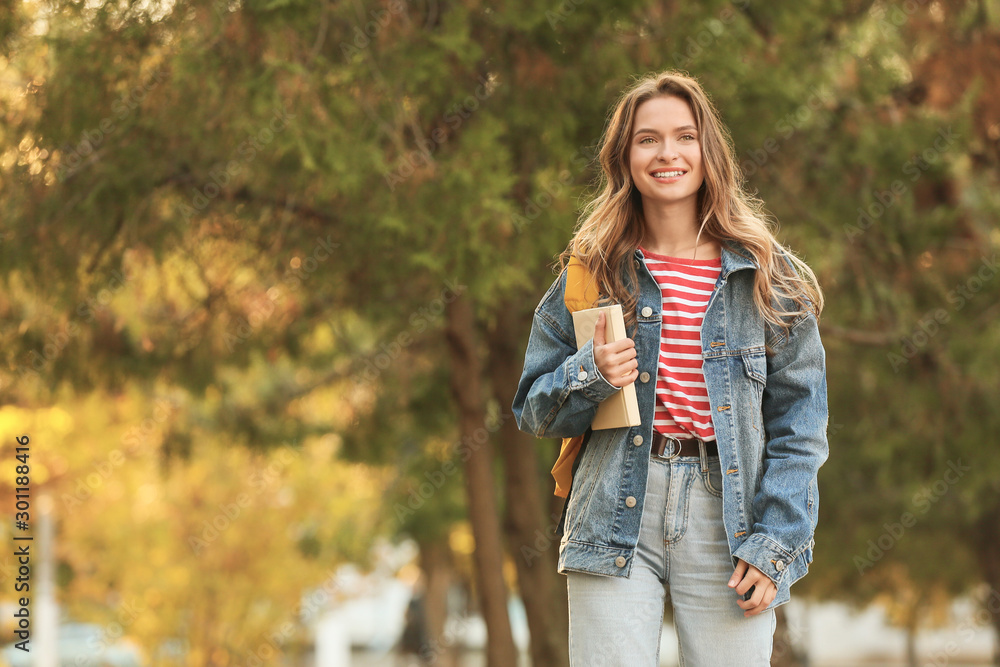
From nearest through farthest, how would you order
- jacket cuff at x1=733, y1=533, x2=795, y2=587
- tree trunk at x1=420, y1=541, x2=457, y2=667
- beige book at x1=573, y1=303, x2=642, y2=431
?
jacket cuff at x1=733, y1=533, x2=795, y2=587, beige book at x1=573, y1=303, x2=642, y2=431, tree trunk at x1=420, y1=541, x2=457, y2=667

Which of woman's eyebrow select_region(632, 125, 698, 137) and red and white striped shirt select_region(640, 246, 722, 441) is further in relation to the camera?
woman's eyebrow select_region(632, 125, 698, 137)

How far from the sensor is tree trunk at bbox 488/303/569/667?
807cm

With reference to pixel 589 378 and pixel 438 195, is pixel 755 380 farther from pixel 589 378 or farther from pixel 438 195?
pixel 438 195

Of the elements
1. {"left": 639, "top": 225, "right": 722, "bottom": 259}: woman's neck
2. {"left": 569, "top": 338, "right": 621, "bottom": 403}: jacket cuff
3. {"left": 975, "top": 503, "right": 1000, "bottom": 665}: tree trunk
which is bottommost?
{"left": 975, "top": 503, "right": 1000, "bottom": 665}: tree trunk

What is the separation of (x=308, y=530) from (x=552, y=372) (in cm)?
1137

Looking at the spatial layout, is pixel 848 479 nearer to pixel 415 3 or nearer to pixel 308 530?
pixel 308 530

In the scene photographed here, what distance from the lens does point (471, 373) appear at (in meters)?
7.82

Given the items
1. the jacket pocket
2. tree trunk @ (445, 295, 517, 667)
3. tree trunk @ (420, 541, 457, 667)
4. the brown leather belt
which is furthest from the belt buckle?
tree trunk @ (420, 541, 457, 667)

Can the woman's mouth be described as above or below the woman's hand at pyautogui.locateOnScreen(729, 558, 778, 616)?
above

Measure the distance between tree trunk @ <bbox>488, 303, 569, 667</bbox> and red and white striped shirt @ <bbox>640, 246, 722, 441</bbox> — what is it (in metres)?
5.36

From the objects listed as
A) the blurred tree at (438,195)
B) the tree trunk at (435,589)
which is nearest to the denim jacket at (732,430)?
the blurred tree at (438,195)

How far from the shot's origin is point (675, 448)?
2438mm

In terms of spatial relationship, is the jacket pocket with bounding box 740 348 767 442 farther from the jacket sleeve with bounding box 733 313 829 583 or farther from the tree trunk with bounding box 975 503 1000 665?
the tree trunk with bounding box 975 503 1000 665

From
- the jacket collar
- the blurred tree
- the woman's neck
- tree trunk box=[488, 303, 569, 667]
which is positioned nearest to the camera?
the jacket collar
